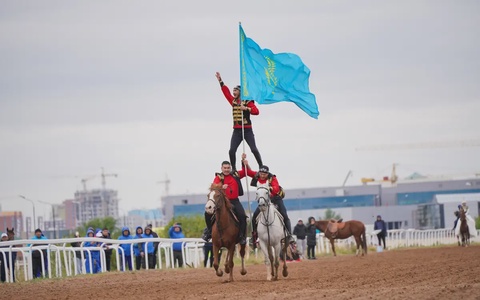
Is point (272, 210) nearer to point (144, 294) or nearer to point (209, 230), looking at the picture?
point (209, 230)

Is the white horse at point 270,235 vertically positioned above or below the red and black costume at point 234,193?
below

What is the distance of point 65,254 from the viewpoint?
31016 mm

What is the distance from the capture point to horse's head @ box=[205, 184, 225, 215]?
23.5m

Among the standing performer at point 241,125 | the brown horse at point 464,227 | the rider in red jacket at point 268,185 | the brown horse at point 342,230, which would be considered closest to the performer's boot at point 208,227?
the rider in red jacket at point 268,185

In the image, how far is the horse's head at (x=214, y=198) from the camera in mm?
23516

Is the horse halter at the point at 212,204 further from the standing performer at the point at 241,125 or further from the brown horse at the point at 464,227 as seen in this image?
the brown horse at the point at 464,227

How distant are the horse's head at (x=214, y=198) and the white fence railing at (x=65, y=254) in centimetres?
663

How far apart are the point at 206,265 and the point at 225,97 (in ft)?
45.8

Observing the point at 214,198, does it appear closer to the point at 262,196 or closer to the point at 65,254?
the point at 262,196

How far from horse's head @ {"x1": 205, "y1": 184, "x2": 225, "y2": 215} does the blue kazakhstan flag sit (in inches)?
147

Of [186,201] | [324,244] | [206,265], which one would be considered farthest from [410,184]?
[206,265]

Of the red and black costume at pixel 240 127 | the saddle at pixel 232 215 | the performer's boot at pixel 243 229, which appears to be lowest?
the performer's boot at pixel 243 229

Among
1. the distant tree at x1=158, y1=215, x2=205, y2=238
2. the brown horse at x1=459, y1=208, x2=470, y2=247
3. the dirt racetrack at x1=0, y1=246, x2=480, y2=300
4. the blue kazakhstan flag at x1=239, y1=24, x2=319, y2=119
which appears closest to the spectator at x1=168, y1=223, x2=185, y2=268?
the dirt racetrack at x1=0, y1=246, x2=480, y2=300

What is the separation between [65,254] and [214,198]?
8545 millimetres
